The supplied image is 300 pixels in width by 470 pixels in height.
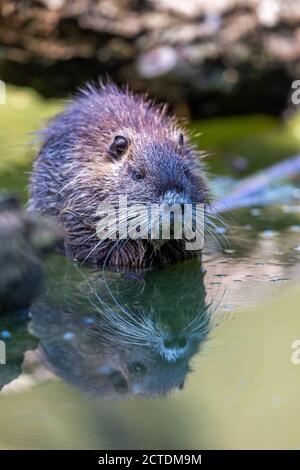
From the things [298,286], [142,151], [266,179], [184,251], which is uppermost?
[266,179]

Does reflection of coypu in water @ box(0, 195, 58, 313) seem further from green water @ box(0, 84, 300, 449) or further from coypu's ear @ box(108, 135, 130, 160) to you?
coypu's ear @ box(108, 135, 130, 160)

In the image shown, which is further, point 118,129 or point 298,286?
point 118,129

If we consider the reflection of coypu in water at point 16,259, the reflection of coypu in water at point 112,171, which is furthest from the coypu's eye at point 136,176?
the reflection of coypu in water at point 16,259

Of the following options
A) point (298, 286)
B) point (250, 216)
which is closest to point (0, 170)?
point (250, 216)

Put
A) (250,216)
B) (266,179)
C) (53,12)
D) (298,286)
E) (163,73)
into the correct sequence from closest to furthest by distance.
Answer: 1. (298,286)
2. (250,216)
3. (266,179)
4. (53,12)
5. (163,73)

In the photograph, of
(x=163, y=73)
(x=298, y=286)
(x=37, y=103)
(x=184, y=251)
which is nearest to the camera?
(x=298, y=286)

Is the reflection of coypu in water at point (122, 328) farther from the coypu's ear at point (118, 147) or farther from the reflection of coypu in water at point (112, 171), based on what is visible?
the coypu's ear at point (118, 147)
